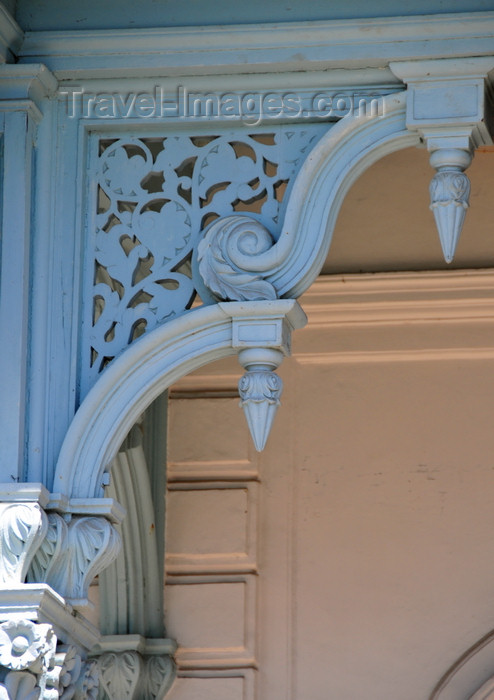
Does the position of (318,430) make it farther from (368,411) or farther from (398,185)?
(398,185)

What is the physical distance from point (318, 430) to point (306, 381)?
0.20 meters

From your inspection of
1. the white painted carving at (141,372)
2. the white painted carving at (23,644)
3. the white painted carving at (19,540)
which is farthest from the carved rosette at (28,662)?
the white painted carving at (141,372)

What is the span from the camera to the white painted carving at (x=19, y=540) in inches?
160

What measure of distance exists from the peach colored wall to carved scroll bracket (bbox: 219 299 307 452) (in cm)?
187

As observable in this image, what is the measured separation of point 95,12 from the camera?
4.56 meters

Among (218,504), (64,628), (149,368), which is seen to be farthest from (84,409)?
(218,504)

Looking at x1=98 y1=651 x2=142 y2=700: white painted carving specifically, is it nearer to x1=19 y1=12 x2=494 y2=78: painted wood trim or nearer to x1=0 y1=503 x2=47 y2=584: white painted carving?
x1=0 y1=503 x2=47 y2=584: white painted carving

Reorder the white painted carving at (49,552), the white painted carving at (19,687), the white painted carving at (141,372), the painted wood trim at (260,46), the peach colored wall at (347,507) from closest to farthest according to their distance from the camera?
the white painted carving at (19,687), the white painted carving at (49,552), the white painted carving at (141,372), the painted wood trim at (260,46), the peach colored wall at (347,507)

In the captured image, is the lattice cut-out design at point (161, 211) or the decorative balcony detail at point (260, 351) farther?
the lattice cut-out design at point (161, 211)

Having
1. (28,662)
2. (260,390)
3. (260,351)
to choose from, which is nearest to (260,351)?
(260,351)

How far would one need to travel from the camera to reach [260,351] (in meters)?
4.22

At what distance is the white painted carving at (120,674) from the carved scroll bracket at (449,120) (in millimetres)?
2314

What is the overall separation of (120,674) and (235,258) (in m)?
2.13

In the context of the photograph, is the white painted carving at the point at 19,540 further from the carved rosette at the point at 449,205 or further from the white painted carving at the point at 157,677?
the white painted carving at the point at 157,677
